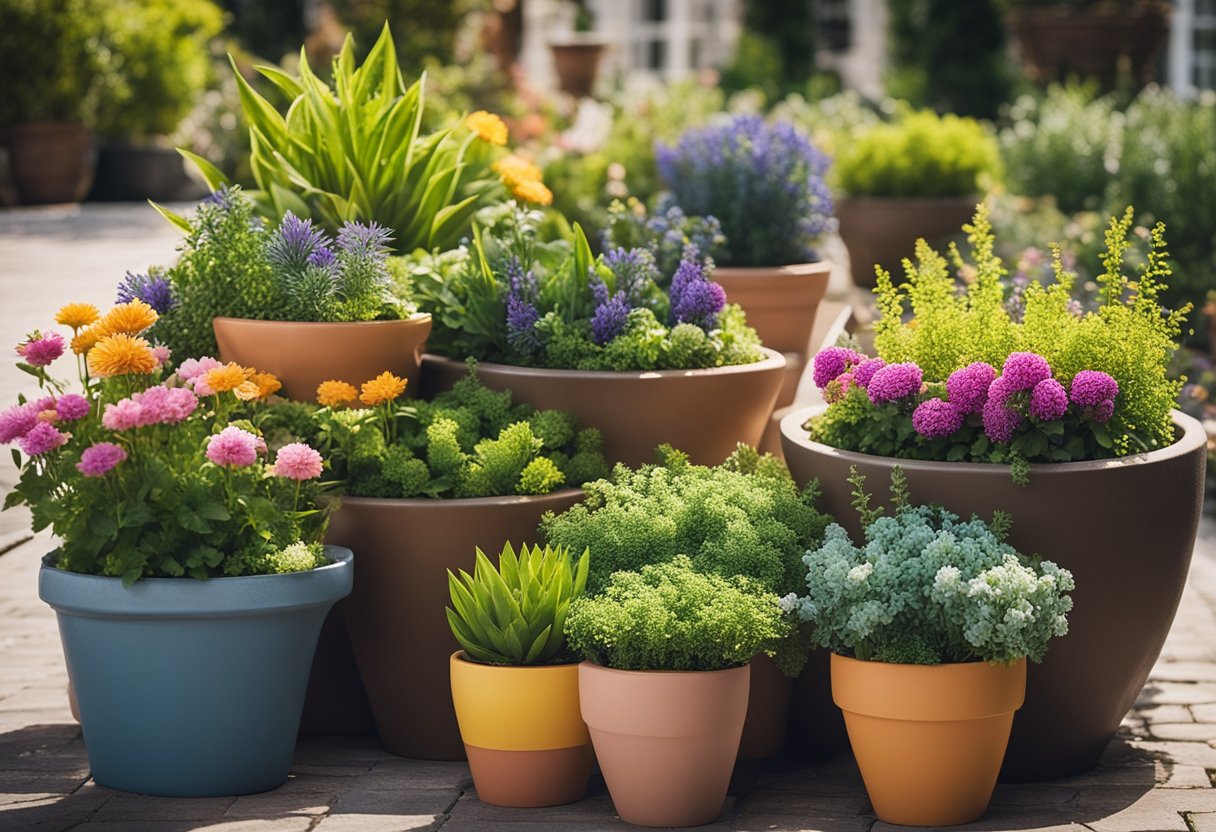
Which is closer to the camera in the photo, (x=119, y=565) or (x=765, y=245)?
(x=119, y=565)

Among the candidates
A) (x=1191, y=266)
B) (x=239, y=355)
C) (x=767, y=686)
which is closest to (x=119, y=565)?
(x=239, y=355)

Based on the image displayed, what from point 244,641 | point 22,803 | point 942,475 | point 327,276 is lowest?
point 22,803

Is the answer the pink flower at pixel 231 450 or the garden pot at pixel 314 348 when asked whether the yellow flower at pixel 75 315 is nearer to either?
the garden pot at pixel 314 348

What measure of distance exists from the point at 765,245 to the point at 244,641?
3069 mm

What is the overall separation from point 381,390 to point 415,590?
0.49m

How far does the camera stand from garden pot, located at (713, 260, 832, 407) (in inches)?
227

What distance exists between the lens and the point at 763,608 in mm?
3520

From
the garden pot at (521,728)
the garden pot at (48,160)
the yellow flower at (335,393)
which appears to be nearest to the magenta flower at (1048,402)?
the garden pot at (521,728)

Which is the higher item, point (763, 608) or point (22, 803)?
point (763, 608)

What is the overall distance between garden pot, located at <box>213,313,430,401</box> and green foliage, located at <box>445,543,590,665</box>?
741mm

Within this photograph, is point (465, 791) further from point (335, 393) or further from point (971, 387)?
point (971, 387)

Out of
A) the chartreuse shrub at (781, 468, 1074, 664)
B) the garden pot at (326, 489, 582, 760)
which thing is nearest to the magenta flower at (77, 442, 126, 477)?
the garden pot at (326, 489, 582, 760)

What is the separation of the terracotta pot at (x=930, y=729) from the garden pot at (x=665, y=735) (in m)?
0.26

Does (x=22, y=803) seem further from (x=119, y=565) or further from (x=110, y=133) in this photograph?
(x=110, y=133)
